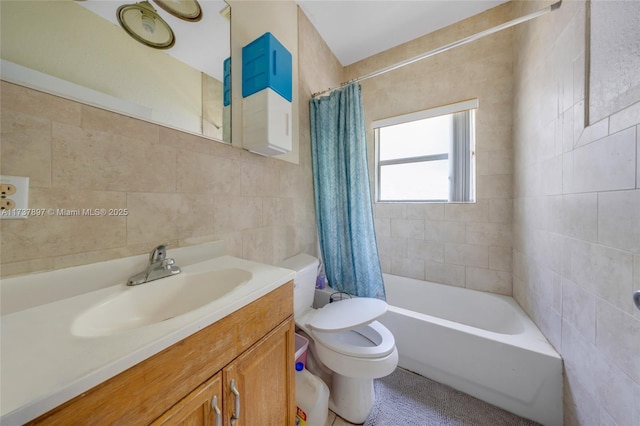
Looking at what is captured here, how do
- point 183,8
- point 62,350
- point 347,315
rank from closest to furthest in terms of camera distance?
point 62,350, point 183,8, point 347,315

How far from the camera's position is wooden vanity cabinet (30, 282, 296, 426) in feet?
1.20

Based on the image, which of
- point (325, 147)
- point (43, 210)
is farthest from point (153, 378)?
point (325, 147)

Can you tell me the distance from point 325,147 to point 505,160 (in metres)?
1.42

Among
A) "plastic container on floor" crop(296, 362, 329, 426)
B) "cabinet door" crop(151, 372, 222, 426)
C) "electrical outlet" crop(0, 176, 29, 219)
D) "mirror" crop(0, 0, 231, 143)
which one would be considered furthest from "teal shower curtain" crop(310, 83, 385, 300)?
"electrical outlet" crop(0, 176, 29, 219)

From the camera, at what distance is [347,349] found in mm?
1049

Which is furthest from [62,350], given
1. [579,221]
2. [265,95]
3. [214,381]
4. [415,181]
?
[415,181]

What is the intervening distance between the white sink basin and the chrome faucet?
0.07 feet

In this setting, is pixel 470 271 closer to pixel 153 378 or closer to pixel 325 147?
pixel 325 147

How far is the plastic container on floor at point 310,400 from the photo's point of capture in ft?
3.29

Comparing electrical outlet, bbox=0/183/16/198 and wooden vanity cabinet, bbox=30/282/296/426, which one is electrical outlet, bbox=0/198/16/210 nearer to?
electrical outlet, bbox=0/183/16/198

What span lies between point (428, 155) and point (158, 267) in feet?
7.10

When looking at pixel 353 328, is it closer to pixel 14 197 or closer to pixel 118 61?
pixel 14 197

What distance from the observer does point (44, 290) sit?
1.93 feet

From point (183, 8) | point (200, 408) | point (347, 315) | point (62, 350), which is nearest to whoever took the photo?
point (62, 350)
